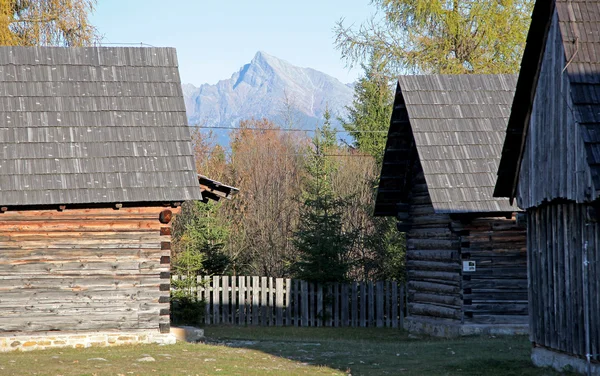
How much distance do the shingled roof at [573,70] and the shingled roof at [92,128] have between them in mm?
7470

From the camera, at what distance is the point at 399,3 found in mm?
35281

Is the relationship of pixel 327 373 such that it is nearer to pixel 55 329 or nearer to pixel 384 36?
pixel 55 329

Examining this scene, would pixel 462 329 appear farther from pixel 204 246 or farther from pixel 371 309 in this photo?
pixel 204 246

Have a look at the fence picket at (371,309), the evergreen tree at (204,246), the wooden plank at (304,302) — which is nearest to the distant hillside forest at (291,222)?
the evergreen tree at (204,246)

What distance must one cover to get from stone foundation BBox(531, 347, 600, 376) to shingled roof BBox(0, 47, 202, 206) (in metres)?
8.23

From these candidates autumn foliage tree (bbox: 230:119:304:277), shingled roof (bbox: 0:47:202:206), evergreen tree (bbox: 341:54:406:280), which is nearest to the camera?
shingled roof (bbox: 0:47:202:206)

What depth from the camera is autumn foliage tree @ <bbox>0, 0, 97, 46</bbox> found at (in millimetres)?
30594

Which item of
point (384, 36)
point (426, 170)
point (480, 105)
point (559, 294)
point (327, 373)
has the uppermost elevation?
point (384, 36)

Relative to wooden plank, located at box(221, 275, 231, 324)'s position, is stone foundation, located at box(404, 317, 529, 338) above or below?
below

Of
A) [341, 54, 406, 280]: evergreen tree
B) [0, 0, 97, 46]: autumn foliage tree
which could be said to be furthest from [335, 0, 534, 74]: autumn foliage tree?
[0, 0, 97, 46]: autumn foliage tree

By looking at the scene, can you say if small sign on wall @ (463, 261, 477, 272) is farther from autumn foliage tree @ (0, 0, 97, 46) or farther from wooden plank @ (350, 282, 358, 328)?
autumn foliage tree @ (0, 0, 97, 46)

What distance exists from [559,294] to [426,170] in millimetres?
8045

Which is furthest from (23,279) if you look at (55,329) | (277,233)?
(277,233)

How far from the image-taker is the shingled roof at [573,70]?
12.1 m
